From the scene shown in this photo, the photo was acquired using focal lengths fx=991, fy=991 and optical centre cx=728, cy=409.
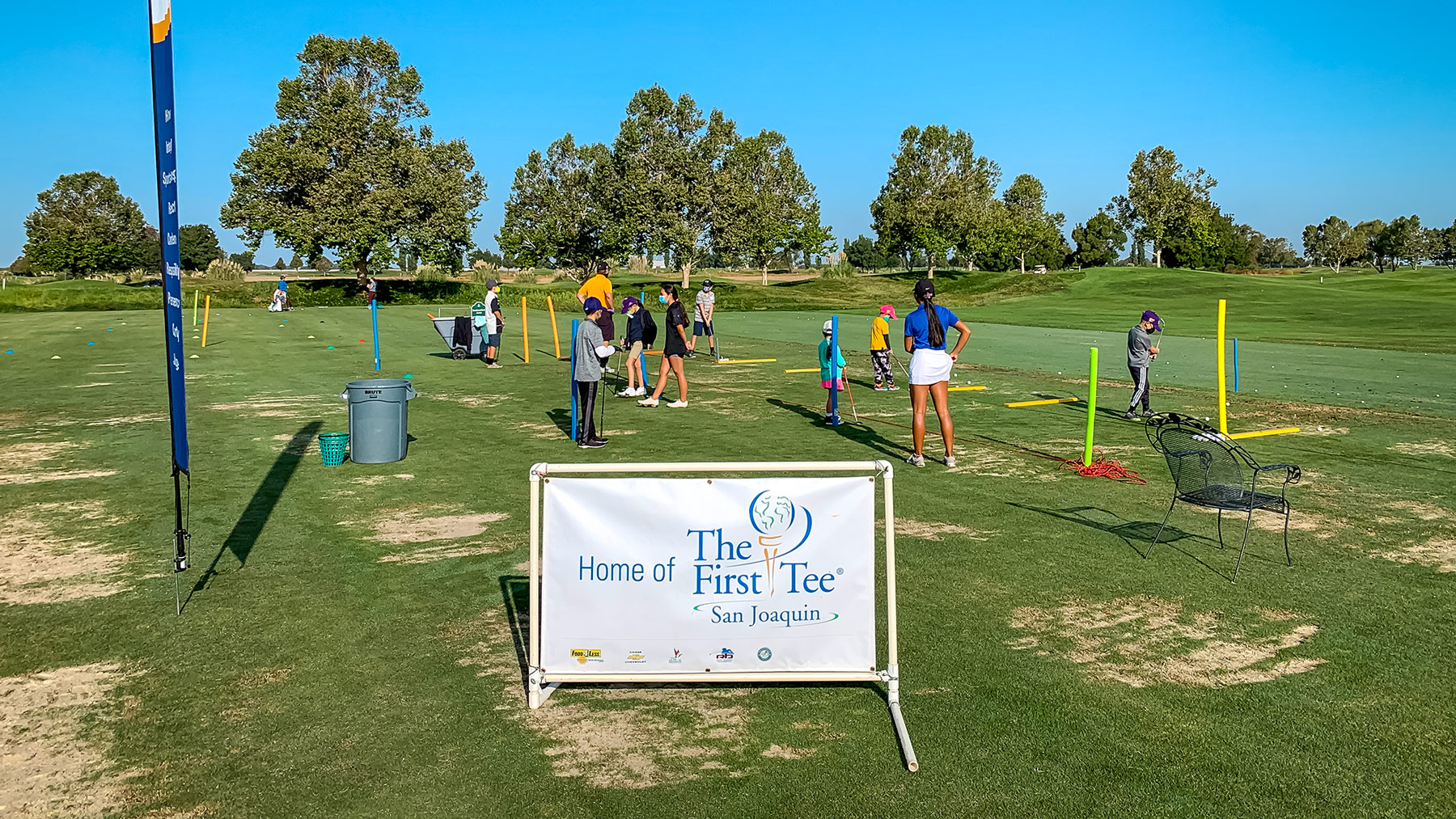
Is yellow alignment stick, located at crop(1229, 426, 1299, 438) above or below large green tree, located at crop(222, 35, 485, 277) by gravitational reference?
below

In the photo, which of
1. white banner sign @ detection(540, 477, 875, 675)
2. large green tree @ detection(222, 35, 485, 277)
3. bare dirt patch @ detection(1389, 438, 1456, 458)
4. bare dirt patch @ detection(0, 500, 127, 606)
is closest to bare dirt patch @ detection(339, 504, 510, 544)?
bare dirt patch @ detection(0, 500, 127, 606)

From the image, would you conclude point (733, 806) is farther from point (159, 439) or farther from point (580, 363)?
point (159, 439)

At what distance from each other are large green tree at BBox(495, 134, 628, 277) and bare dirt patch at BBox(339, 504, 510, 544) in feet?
258

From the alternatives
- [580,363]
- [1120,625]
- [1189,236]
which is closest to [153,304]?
[580,363]

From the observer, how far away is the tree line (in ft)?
209

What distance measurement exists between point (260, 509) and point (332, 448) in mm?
2033

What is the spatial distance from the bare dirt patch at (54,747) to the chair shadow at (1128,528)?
7.38 meters

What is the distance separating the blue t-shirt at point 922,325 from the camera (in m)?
11.3

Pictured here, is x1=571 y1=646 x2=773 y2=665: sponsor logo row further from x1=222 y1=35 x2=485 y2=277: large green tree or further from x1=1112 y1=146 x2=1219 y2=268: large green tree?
x1=1112 y1=146 x2=1219 y2=268: large green tree

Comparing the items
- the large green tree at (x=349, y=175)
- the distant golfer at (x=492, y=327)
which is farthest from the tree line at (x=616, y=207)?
the distant golfer at (x=492, y=327)

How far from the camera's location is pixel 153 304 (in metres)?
54.2

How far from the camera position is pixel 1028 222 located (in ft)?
358

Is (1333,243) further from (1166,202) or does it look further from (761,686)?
(761,686)

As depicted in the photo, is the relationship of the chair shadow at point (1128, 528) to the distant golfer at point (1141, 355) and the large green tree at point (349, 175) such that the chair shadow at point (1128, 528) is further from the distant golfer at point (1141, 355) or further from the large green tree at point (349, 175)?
the large green tree at point (349, 175)
